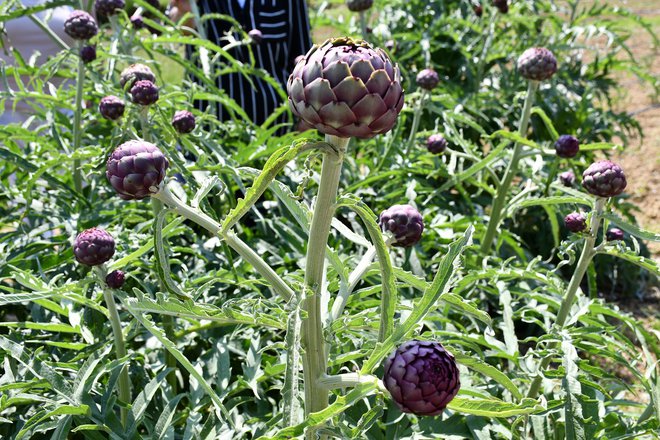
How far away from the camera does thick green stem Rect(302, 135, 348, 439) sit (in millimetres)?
737

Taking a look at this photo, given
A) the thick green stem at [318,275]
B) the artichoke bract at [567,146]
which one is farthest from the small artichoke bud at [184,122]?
the artichoke bract at [567,146]

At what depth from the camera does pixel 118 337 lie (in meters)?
1.12

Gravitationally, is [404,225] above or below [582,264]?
above

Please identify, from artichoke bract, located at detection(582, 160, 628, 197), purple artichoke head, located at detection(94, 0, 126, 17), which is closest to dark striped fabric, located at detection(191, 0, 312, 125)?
purple artichoke head, located at detection(94, 0, 126, 17)

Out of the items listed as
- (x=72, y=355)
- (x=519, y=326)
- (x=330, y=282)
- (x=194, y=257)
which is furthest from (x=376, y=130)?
(x=519, y=326)

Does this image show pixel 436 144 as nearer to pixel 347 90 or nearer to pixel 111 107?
pixel 111 107

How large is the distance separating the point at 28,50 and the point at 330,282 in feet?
6.28

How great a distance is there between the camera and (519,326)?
7.22ft

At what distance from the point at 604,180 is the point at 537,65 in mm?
524

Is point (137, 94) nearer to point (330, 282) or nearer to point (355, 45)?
point (330, 282)

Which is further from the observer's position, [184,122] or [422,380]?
[184,122]

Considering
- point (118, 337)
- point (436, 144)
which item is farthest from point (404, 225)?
point (436, 144)

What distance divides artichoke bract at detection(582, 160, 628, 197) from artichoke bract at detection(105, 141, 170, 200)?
2.23ft

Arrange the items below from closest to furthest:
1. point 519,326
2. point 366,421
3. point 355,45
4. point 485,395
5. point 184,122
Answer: point 355,45 < point 366,421 < point 485,395 < point 184,122 < point 519,326
